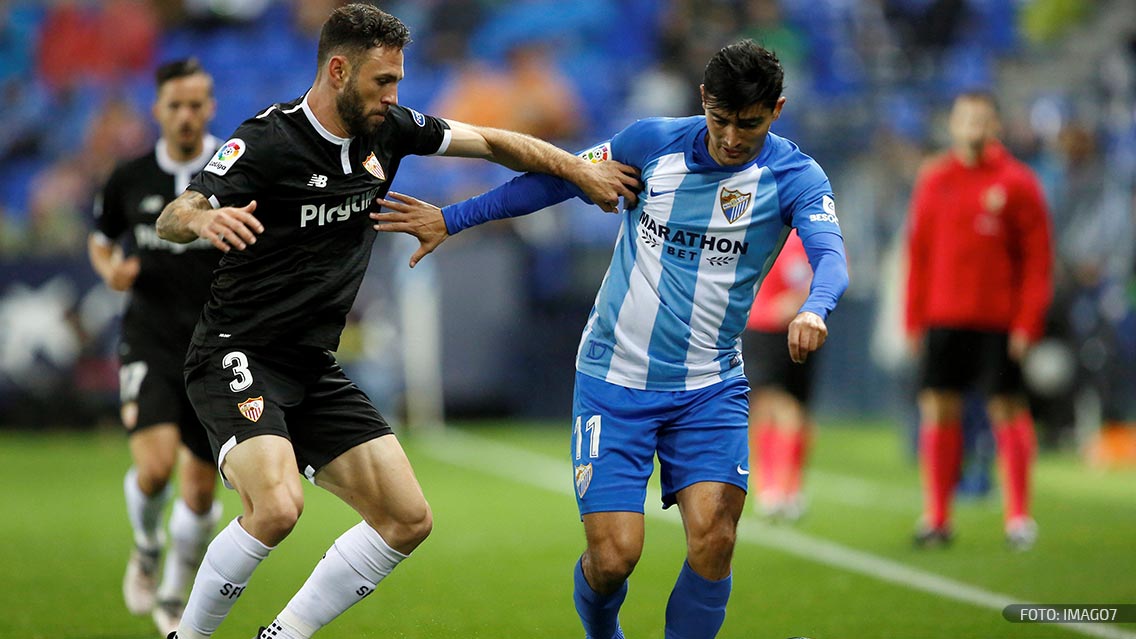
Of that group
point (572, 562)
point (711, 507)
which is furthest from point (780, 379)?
point (711, 507)

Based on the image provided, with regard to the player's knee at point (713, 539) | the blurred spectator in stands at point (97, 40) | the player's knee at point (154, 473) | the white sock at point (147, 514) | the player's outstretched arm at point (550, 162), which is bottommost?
the white sock at point (147, 514)

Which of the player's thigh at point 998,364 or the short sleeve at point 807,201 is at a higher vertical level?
the short sleeve at point 807,201

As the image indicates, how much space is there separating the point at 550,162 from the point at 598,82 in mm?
13835

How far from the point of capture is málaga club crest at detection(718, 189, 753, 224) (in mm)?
5102

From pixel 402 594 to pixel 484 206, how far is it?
8.44 ft

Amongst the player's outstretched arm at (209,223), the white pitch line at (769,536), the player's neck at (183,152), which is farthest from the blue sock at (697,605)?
the player's neck at (183,152)

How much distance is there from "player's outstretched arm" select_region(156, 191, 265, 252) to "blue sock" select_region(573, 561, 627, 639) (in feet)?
5.47

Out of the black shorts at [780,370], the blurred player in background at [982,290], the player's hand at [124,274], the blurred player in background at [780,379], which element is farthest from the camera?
the black shorts at [780,370]

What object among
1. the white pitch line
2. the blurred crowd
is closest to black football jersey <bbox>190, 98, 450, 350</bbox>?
the white pitch line

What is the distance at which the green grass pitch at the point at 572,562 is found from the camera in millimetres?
6457

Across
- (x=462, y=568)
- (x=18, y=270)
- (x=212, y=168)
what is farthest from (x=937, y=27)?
(x=212, y=168)

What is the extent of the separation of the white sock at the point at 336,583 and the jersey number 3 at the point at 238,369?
2.18 ft

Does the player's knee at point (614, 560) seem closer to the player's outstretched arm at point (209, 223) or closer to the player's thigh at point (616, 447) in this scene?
the player's thigh at point (616, 447)

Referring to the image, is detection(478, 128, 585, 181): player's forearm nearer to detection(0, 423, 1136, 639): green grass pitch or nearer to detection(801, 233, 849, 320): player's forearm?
detection(801, 233, 849, 320): player's forearm
